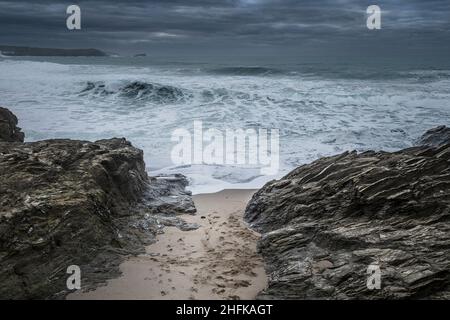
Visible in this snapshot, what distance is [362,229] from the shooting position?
5469 millimetres

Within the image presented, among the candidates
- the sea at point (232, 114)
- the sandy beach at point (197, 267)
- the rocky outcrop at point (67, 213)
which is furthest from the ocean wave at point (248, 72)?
the sandy beach at point (197, 267)

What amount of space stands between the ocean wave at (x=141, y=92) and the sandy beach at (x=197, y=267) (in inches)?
567

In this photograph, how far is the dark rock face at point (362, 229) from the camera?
453 centimetres

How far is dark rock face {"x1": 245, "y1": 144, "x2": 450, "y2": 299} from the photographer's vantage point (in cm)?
453

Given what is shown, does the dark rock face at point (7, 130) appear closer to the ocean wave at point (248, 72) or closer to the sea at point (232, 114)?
the sea at point (232, 114)

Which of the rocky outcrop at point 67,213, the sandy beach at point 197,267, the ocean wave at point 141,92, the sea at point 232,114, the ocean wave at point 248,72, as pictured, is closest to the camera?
the rocky outcrop at point 67,213

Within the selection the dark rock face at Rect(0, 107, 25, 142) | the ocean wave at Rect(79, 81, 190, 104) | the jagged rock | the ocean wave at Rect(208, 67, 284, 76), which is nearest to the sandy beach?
the dark rock face at Rect(0, 107, 25, 142)

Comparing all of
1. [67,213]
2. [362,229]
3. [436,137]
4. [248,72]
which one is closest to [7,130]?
[67,213]

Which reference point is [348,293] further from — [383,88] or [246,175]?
[383,88]

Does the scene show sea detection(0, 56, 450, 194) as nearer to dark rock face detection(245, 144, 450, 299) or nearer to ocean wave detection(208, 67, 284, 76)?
dark rock face detection(245, 144, 450, 299)

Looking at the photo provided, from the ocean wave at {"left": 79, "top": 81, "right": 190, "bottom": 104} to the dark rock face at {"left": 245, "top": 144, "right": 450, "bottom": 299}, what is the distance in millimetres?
14843

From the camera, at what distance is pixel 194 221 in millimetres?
7406

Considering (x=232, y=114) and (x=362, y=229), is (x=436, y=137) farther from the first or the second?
(x=232, y=114)

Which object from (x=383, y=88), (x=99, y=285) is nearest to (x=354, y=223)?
(x=99, y=285)
